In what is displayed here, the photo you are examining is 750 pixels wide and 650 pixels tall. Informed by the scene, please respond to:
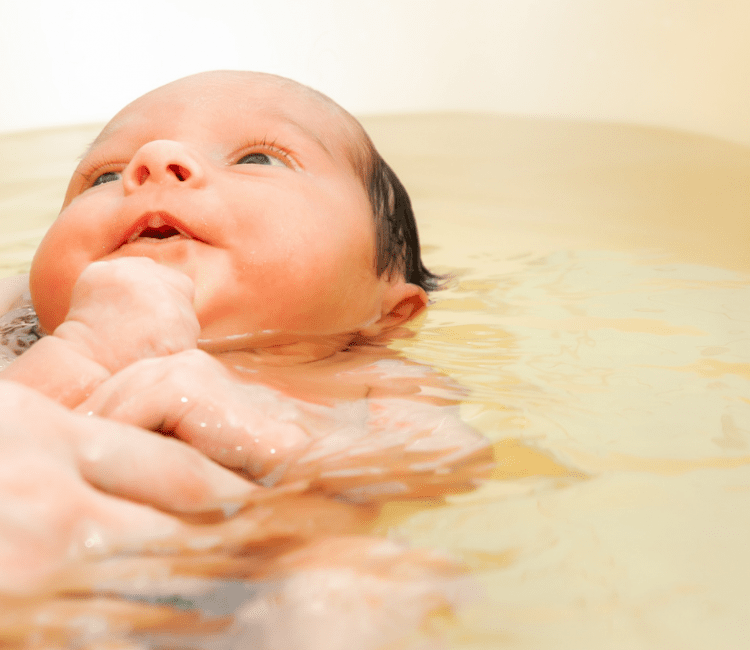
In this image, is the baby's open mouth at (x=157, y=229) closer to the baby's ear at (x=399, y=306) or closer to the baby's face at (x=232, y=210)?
the baby's face at (x=232, y=210)

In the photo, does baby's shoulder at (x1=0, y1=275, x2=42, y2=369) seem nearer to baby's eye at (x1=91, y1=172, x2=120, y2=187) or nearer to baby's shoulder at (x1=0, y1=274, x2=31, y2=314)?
baby's shoulder at (x1=0, y1=274, x2=31, y2=314)

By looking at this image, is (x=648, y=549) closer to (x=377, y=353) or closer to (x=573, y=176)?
(x=377, y=353)

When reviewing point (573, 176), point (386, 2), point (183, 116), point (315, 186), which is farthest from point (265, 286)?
point (386, 2)

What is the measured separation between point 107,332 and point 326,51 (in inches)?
96.1

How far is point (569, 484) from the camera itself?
3.06ft

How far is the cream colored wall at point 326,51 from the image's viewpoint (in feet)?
9.69

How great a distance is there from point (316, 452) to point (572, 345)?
579mm

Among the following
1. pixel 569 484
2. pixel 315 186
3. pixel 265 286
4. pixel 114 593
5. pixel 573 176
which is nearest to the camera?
pixel 114 593

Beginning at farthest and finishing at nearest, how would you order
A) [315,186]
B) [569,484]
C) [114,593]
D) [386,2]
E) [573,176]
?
1. [386,2]
2. [573,176]
3. [315,186]
4. [569,484]
5. [114,593]

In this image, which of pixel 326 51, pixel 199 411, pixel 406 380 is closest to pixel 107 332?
pixel 199 411

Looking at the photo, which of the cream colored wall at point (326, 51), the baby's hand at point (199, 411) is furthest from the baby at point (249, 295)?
the cream colored wall at point (326, 51)

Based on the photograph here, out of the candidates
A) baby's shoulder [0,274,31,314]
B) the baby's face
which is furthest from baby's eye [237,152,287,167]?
baby's shoulder [0,274,31,314]

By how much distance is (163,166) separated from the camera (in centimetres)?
118

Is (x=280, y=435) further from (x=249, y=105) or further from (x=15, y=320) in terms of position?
(x=15, y=320)
